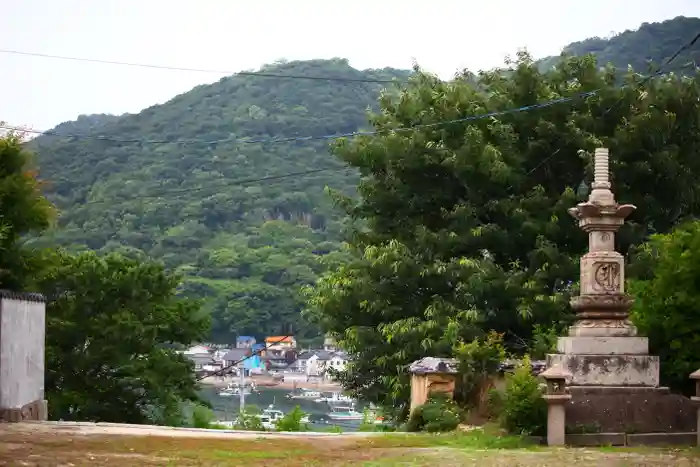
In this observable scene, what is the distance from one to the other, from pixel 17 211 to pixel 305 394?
5396 cm

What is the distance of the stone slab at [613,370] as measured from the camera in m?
14.7

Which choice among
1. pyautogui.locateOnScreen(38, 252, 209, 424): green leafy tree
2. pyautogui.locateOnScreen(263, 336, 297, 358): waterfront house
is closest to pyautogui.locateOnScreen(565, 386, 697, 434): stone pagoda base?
pyautogui.locateOnScreen(38, 252, 209, 424): green leafy tree

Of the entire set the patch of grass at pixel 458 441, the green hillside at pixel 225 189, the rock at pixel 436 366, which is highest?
the green hillside at pixel 225 189

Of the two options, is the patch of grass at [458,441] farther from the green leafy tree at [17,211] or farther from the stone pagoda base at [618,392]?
the green leafy tree at [17,211]

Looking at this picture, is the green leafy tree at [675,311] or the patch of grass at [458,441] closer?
the patch of grass at [458,441]

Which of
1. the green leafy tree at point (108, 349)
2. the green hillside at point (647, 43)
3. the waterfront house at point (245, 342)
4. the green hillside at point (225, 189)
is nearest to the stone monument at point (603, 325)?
the green leafy tree at point (108, 349)

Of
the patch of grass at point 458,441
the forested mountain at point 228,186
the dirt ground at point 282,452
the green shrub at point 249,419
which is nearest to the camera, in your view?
the dirt ground at point 282,452

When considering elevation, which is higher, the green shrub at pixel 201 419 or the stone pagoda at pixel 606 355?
the stone pagoda at pixel 606 355

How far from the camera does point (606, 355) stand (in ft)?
48.6

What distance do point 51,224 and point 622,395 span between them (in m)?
10.8

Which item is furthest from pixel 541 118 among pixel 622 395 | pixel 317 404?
pixel 317 404

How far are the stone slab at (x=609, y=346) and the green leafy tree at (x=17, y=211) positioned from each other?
967cm

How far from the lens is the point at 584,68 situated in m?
26.1

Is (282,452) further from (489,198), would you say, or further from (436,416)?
(489,198)
